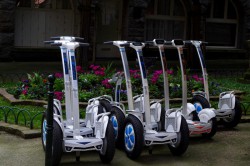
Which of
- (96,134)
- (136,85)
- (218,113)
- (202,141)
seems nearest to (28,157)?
(96,134)

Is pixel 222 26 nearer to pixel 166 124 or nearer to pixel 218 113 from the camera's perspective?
pixel 218 113

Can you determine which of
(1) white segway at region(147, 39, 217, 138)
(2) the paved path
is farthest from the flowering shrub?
(1) white segway at region(147, 39, 217, 138)

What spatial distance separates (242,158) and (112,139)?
1.74m

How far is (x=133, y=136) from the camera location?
5.50m

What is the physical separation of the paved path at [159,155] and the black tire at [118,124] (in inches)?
5.5

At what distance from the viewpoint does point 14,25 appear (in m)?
15.9

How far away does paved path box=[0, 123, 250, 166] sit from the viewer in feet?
18.1

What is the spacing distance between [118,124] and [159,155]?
0.65 m

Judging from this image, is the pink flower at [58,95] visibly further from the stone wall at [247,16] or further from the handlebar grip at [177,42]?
the stone wall at [247,16]

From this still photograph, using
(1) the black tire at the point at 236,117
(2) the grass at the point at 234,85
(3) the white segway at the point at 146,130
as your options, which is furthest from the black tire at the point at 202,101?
(2) the grass at the point at 234,85

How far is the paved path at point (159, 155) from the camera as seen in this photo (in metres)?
5.51

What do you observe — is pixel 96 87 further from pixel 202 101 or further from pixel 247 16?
pixel 247 16

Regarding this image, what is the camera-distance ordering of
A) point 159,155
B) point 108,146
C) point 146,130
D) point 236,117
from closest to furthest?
point 108,146, point 146,130, point 159,155, point 236,117

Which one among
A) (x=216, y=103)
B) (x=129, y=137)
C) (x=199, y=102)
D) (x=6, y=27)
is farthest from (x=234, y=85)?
(x=6, y=27)
